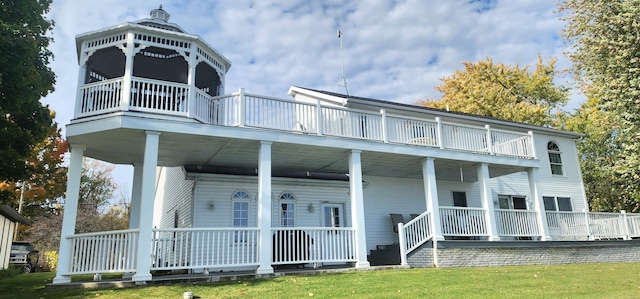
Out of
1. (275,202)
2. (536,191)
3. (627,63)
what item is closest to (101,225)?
(275,202)

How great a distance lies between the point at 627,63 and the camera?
1625cm

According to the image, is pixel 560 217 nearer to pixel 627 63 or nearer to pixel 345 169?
pixel 627 63

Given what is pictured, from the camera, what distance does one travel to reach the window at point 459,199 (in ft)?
60.8

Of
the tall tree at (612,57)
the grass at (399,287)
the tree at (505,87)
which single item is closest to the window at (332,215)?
the grass at (399,287)

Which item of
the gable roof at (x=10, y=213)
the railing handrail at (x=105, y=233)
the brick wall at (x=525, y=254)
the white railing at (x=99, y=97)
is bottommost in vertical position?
the brick wall at (x=525, y=254)

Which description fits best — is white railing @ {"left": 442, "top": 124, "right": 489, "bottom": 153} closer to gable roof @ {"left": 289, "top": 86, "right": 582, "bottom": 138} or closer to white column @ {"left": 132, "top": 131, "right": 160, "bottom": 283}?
gable roof @ {"left": 289, "top": 86, "right": 582, "bottom": 138}

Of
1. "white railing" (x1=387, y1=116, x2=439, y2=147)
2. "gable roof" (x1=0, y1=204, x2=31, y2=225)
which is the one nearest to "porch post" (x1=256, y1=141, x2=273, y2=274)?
"white railing" (x1=387, y1=116, x2=439, y2=147)

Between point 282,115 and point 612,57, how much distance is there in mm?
13386

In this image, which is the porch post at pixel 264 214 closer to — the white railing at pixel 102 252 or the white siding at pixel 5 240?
the white railing at pixel 102 252

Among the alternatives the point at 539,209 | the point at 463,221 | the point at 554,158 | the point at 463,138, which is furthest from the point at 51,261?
the point at 554,158

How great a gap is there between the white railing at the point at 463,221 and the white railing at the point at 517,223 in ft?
2.70

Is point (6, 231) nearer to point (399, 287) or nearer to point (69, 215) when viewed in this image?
point (69, 215)

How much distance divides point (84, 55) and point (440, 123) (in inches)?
429

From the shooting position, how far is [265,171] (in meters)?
11.5
